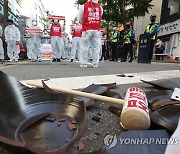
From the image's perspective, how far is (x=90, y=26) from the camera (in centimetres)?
627

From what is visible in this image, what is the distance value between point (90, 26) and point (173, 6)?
1522cm

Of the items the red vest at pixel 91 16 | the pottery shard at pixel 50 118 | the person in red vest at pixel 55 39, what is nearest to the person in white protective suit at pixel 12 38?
the person in red vest at pixel 55 39

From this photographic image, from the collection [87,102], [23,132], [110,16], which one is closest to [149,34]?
[87,102]

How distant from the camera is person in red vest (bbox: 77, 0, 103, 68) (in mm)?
6164

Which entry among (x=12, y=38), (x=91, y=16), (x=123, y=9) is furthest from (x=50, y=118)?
(x=123, y=9)

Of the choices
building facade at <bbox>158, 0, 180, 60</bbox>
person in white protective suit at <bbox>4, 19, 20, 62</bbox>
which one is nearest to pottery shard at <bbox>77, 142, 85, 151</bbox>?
person in white protective suit at <bbox>4, 19, 20, 62</bbox>

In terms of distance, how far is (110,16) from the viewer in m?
22.3

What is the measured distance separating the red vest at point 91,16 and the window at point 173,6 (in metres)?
14.3

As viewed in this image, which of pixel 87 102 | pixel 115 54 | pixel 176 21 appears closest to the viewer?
pixel 87 102

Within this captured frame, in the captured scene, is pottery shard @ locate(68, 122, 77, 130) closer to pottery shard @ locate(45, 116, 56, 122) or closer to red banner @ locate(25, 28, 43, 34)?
pottery shard @ locate(45, 116, 56, 122)

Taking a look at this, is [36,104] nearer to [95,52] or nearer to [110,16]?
[95,52]

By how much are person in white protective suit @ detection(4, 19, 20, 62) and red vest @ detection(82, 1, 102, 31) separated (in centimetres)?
643

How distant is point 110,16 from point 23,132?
21948 millimetres

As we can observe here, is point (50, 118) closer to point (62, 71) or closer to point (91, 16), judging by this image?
point (62, 71)
